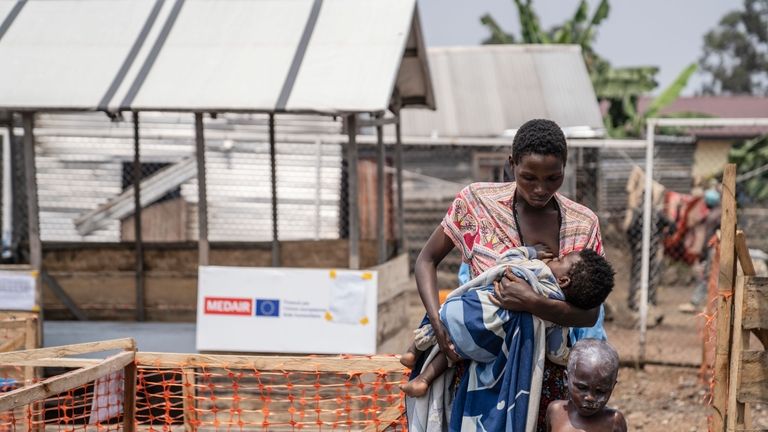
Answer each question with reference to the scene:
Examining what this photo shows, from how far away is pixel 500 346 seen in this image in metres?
2.76

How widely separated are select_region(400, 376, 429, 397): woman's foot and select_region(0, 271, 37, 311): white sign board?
498 centimetres

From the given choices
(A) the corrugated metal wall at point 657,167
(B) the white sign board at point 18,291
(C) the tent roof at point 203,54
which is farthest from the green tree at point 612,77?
(B) the white sign board at point 18,291

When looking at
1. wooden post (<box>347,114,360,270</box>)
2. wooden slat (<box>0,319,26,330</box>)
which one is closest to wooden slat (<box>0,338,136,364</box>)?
wooden slat (<box>0,319,26,330</box>)

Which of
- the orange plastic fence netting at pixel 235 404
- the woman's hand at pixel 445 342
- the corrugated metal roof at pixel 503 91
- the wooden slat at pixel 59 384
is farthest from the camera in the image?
the corrugated metal roof at pixel 503 91

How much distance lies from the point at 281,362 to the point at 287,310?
2533mm

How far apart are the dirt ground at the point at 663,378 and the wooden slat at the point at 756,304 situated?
2.34 meters

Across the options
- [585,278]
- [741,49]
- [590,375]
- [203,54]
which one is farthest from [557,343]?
[741,49]

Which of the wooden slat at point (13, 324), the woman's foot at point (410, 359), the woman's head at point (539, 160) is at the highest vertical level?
the woman's head at point (539, 160)

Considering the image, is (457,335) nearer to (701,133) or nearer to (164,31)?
(164,31)

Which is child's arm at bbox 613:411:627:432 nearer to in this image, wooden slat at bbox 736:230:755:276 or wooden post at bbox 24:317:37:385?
wooden slat at bbox 736:230:755:276

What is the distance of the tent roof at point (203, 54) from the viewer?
262 inches

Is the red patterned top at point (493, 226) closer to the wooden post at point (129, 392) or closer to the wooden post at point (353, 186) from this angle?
the wooden post at point (129, 392)

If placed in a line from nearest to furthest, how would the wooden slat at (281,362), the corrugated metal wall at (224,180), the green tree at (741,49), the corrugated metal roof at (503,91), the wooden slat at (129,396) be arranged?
the wooden slat at (281,362) → the wooden slat at (129,396) → the corrugated metal wall at (224,180) → the corrugated metal roof at (503,91) → the green tree at (741,49)

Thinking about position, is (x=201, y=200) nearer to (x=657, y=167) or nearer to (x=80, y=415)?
(x=80, y=415)
